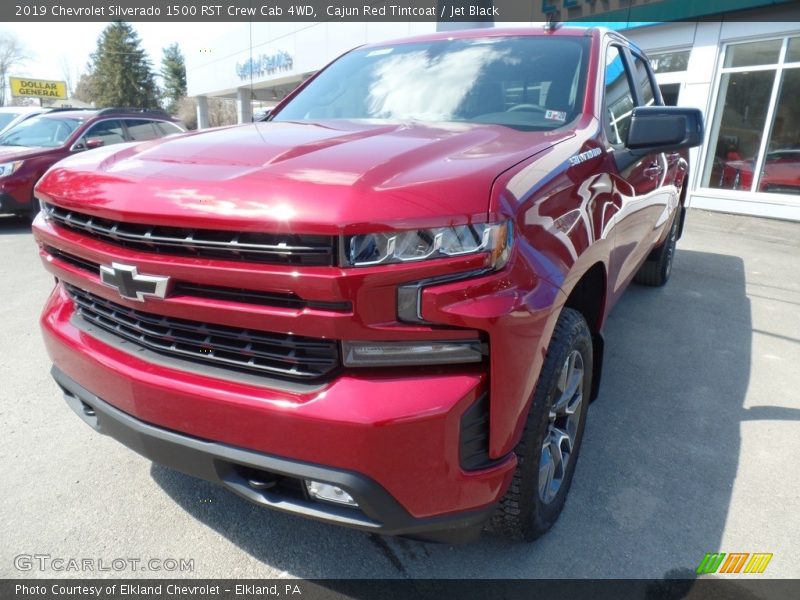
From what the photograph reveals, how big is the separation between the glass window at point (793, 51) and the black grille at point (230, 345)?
11.3 m

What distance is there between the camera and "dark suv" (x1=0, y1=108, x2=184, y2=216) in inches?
297

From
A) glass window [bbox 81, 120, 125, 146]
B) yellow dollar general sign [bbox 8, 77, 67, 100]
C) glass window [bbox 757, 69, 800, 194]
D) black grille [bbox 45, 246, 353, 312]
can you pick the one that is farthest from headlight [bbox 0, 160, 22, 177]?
yellow dollar general sign [bbox 8, 77, 67, 100]

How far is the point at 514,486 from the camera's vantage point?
1.79 m

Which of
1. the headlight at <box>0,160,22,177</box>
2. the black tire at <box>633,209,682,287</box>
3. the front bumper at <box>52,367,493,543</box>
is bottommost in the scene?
the black tire at <box>633,209,682,287</box>

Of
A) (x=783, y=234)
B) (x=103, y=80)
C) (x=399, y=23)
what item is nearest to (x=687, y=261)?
(x=783, y=234)

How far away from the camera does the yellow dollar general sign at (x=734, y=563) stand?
6.56 feet

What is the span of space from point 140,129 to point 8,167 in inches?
91.7

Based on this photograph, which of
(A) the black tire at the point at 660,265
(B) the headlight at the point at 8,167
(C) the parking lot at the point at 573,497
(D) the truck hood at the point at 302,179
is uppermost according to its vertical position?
(D) the truck hood at the point at 302,179

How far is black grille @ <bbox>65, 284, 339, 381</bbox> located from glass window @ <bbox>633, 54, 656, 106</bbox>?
3.01m

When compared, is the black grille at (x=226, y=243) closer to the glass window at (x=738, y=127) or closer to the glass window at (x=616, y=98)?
the glass window at (x=616, y=98)

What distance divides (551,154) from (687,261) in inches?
221

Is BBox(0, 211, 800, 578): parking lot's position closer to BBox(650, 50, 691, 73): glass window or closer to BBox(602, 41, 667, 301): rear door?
BBox(602, 41, 667, 301): rear door

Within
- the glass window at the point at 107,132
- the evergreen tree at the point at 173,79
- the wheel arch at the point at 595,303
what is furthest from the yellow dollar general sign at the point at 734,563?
the evergreen tree at the point at 173,79

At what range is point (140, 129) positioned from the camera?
9.35 meters
